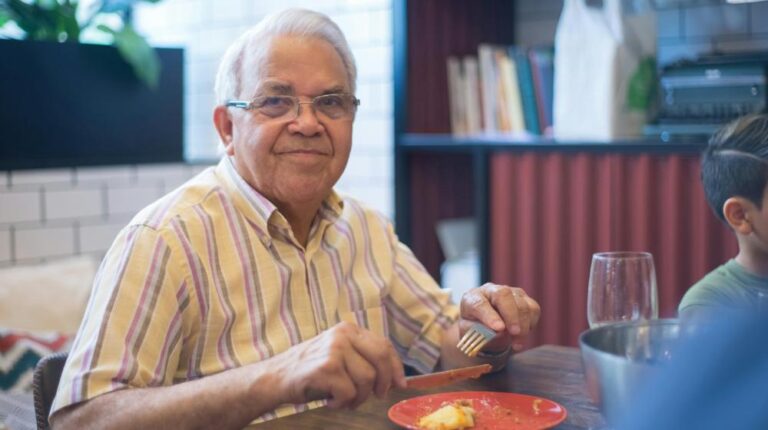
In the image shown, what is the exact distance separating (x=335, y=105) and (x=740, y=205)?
75 centimetres

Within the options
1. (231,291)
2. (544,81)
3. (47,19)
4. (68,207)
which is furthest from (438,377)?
(47,19)

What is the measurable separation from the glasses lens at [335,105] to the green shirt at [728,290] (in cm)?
66

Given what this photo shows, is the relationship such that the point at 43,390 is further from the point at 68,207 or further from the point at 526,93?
the point at 526,93

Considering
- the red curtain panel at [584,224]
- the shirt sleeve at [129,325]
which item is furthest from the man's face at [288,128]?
the red curtain panel at [584,224]

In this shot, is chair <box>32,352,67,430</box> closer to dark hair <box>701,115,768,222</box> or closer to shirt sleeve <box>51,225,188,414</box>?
shirt sleeve <box>51,225,188,414</box>

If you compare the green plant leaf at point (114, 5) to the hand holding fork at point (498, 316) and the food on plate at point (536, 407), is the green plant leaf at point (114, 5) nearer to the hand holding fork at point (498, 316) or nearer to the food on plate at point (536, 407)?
the hand holding fork at point (498, 316)

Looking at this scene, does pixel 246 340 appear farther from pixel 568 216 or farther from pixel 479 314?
pixel 568 216

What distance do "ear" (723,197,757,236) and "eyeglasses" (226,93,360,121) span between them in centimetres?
72

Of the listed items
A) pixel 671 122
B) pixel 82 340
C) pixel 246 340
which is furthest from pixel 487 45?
pixel 82 340

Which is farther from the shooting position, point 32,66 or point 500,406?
point 32,66

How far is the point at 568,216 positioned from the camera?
10.3 ft

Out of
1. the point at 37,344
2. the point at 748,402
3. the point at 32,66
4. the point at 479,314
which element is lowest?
the point at 37,344

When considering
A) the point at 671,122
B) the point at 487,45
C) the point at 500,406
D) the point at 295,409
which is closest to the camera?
the point at 500,406

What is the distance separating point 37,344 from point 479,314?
3.77 ft
